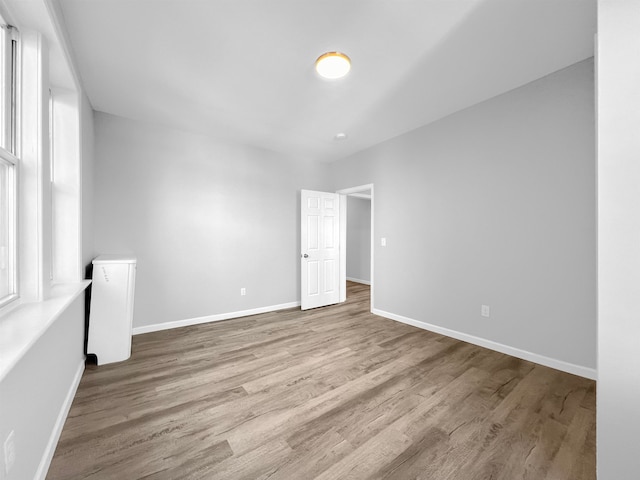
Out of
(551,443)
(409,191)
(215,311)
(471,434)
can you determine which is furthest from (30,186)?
(409,191)

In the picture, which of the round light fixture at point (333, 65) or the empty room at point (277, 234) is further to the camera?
the round light fixture at point (333, 65)

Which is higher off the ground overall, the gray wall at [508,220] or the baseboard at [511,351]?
the gray wall at [508,220]

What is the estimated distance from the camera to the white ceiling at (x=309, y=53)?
1646 mm

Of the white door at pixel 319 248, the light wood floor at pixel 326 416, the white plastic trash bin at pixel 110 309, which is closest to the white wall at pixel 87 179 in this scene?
the white plastic trash bin at pixel 110 309

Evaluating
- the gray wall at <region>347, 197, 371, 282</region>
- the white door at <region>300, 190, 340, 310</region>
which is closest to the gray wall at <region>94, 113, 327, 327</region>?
the white door at <region>300, 190, 340, 310</region>

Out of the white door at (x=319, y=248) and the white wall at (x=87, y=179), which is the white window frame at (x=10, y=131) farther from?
the white door at (x=319, y=248)

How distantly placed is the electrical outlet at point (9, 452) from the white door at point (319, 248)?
337 cm

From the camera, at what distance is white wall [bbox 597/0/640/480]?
1044mm

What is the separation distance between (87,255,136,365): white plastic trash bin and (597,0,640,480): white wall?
335cm

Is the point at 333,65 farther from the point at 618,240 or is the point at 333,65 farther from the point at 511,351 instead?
the point at 511,351

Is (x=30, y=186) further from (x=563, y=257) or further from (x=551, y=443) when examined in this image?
(x=563, y=257)

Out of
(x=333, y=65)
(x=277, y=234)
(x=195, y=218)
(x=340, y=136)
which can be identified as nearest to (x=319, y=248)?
(x=277, y=234)

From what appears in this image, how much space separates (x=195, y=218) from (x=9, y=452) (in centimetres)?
285

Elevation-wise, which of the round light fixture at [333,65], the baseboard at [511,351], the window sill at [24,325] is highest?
the round light fixture at [333,65]
